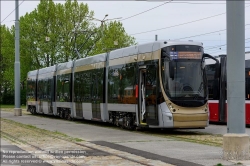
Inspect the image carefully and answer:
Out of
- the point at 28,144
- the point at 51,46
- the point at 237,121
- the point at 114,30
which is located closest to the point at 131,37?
the point at 114,30

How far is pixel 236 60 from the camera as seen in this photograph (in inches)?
454

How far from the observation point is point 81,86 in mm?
27062

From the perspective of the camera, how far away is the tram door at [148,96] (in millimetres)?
18609

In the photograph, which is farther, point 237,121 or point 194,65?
point 194,65

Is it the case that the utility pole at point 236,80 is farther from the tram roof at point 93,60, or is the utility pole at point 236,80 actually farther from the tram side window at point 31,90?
the tram side window at point 31,90

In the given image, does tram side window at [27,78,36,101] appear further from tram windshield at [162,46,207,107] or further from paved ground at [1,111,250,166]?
tram windshield at [162,46,207,107]

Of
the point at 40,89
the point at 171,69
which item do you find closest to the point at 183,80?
the point at 171,69

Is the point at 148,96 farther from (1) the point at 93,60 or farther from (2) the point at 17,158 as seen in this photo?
(2) the point at 17,158

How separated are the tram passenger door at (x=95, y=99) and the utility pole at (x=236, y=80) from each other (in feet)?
42.0

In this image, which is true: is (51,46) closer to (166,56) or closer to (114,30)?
(114,30)

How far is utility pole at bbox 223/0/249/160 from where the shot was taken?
11.4 m

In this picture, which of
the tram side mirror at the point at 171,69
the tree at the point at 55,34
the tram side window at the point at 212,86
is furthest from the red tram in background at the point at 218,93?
the tree at the point at 55,34

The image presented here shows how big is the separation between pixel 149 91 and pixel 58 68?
14.8m

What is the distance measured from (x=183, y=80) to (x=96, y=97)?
692cm
